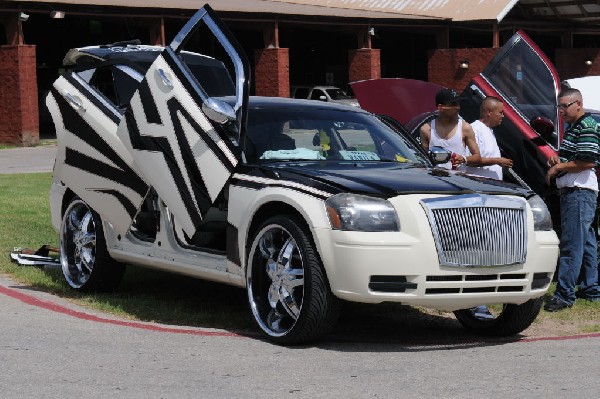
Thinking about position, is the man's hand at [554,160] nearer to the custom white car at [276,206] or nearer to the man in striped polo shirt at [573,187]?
the man in striped polo shirt at [573,187]

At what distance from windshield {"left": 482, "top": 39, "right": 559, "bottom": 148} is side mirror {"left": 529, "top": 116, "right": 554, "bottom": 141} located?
16 cm

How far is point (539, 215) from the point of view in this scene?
7.96 meters

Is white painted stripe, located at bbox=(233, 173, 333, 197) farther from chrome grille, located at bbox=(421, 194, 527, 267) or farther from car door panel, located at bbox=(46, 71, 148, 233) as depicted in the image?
car door panel, located at bbox=(46, 71, 148, 233)

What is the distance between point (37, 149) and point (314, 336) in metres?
26.5

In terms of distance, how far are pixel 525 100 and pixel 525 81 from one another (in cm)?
17

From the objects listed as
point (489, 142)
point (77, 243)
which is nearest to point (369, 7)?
point (489, 142)

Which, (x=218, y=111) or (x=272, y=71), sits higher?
(x=272, y=71)

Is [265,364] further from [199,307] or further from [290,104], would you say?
[290,104]

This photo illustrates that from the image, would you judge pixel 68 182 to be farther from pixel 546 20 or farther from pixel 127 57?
pixel 546 20

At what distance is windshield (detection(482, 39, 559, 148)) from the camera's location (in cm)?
1082

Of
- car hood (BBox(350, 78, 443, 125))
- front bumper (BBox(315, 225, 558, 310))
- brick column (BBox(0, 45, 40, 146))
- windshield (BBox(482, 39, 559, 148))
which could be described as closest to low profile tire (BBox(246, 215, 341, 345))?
front bumper (BBox(315, 225, 558, 310))

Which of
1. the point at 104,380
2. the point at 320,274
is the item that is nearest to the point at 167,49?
the point at 320,274

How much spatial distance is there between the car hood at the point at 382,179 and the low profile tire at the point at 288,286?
0.34 metres

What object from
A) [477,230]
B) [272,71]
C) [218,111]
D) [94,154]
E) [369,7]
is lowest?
[477,230]
